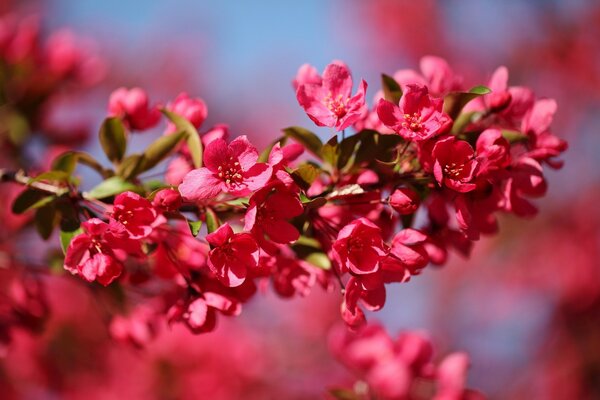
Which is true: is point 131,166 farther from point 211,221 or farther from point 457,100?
point 457,100

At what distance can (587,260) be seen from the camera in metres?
4.43

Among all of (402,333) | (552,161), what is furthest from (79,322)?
(552,161)

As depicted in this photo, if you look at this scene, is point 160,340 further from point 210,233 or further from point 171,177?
point 210,233

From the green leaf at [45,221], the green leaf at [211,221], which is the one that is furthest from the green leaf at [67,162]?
the green leaf at [211,221]

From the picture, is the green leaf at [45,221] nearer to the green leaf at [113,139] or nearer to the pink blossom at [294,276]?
the green leaf at [113,139]

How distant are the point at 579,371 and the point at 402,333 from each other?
2857 millimetres

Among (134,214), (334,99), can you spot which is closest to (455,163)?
(334,99)

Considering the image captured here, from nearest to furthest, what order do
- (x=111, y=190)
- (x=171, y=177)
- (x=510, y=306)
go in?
(x=111, y=190) → (x=171, y=177) → (x=510, y=306)

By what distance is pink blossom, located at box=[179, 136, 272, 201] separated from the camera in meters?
1.14

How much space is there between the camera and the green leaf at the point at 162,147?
4.57 ft

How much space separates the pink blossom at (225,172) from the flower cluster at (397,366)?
0.80 metres

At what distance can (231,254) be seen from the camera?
118 centimetres

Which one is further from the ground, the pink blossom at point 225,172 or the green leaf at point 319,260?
the pink blossom at point 225,172

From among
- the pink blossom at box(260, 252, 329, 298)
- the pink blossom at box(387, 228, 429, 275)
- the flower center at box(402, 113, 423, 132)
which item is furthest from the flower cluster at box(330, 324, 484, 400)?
the flower center at box(402, 113, 423, 132)
